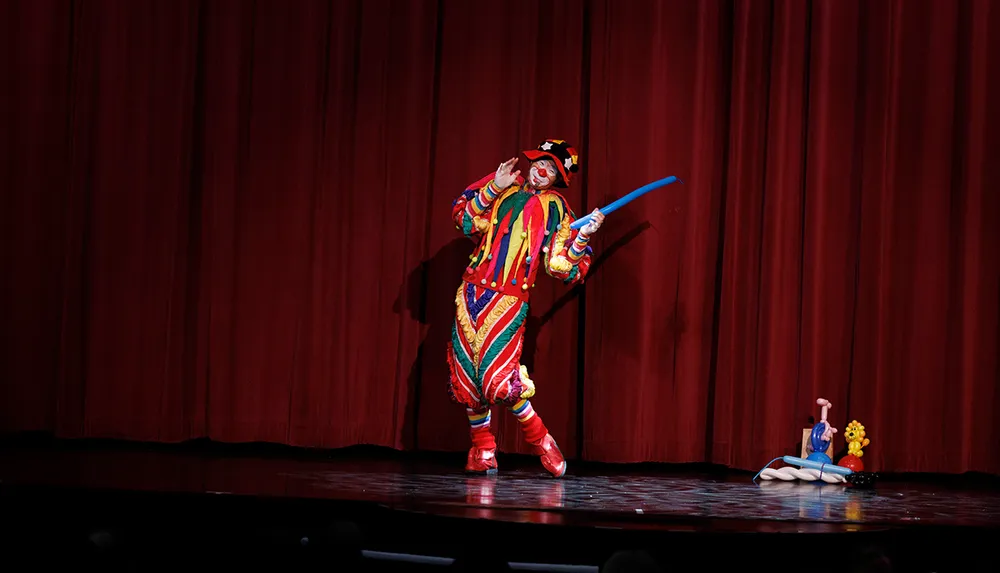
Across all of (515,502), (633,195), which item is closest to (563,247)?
(633,195)

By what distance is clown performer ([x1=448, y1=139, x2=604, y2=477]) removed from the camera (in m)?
3.82

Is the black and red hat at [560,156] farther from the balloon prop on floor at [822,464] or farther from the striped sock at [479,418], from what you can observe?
the balloon prop on floor at [822,464]

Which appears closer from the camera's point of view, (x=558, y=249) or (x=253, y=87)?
(x=558, y=249)

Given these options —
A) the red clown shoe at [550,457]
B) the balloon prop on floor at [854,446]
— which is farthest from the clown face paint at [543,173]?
the balloon prop on floor at [854,446]

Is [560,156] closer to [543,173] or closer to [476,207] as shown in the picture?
[543,173]

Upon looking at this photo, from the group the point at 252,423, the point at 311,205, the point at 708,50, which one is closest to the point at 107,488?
the point at 252,423

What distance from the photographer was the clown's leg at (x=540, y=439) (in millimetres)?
3904

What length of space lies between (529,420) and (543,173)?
0.93 metres

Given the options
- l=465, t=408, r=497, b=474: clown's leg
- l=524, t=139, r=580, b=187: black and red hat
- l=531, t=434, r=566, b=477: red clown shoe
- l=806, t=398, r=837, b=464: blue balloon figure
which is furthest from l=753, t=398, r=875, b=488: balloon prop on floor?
l=524, t=139, r=580, b=187: black and red hat

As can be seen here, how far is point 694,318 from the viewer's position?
4551 millimetres

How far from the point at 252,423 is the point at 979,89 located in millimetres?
3512

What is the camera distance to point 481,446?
399cm

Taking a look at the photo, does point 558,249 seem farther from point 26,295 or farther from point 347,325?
point 26,295

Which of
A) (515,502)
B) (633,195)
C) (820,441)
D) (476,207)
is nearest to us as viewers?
(515,502)
